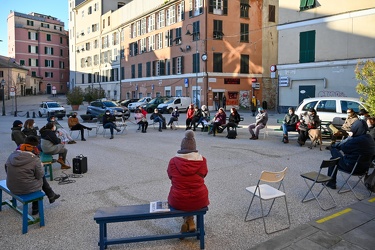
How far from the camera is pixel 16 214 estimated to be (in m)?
6.03

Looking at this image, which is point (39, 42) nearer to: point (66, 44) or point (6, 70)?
point (66, 44)

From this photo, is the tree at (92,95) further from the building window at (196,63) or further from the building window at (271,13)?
the building window at (271,13)

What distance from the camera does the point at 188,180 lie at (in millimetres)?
4727

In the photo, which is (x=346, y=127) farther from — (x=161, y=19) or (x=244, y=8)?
(x=161, y=19)

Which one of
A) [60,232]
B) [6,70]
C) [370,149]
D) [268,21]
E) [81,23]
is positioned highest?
[81,23]

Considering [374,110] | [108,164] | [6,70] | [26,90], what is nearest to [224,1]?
[374,110]

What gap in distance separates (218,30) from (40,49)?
190 feet

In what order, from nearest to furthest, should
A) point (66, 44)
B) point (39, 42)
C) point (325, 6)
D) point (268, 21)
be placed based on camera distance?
point (325, 6), point (268, 21), point (39, 42), point (66, 44)

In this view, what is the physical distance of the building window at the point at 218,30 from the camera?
125ft

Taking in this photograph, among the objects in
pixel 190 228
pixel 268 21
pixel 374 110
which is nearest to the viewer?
pixel 190 228

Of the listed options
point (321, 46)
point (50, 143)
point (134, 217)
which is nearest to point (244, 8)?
point (321, 46)

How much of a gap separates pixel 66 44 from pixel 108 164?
3371 inches

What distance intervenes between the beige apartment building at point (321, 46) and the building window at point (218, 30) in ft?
33.1

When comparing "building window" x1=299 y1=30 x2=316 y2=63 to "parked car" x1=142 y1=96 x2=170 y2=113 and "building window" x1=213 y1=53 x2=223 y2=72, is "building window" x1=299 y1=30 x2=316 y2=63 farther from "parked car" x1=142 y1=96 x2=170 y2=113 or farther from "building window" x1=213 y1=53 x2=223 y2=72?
"parked car" x1=142 y1=96 x2=170 y2=113
